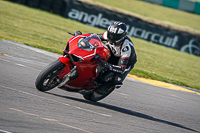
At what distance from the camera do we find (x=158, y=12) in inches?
1487

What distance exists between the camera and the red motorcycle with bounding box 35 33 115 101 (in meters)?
6.48

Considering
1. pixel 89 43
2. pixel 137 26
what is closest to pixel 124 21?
pixel 137 26

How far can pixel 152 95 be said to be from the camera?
420 inches

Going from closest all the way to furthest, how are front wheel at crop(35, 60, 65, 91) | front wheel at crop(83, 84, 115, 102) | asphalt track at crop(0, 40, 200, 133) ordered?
asphalt track at crop(0, 40, 200, 133)
front wheel at crop(35, 60, 65, 91)
front wheel at crop(83, 84, 115, 102)

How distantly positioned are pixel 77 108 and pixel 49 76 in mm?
849

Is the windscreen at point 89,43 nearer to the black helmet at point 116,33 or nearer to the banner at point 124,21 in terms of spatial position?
the black helmet at point 116,33

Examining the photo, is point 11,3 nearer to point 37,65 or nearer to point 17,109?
point 37,65

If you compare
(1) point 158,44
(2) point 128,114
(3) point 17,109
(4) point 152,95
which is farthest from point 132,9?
(3) point 17,109

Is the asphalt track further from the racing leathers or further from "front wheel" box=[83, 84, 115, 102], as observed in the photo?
→ the racing leathers

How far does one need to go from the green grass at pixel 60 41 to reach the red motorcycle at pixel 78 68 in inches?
290

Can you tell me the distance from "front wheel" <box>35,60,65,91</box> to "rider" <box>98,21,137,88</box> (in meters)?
1.01

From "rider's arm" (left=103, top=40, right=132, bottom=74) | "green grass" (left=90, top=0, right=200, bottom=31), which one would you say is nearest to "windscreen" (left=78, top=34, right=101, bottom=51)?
"rider's arm" (left=103, top=40, right=132, bottom=74)

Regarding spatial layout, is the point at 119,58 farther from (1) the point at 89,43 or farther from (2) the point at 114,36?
(1) the point at 89,43

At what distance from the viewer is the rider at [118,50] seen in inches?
280
